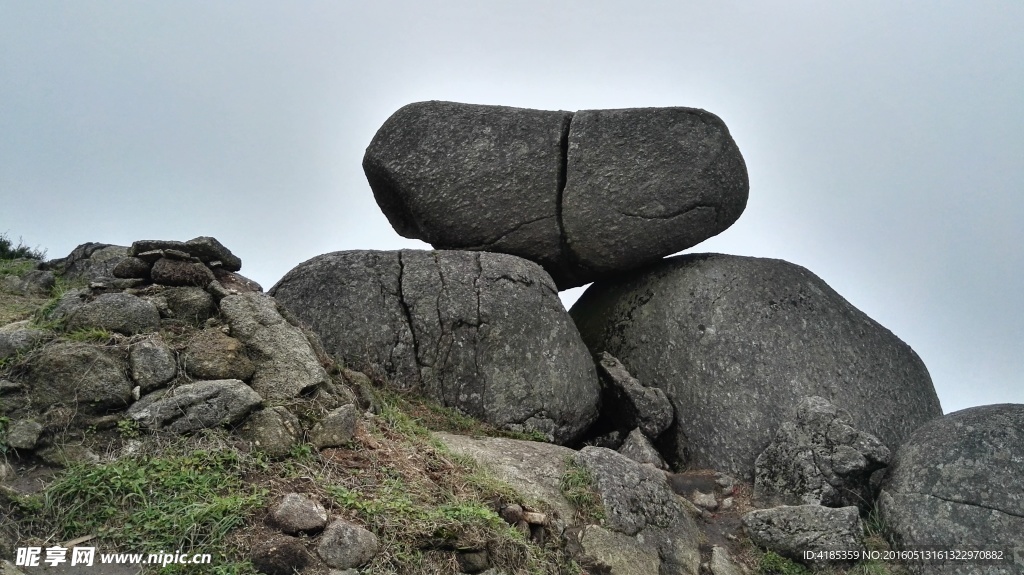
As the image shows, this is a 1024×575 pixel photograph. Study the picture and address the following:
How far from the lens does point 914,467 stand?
9.23 metres

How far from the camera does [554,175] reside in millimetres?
11789

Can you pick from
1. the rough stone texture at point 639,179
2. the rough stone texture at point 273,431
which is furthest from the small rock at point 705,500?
the rough stone texture at point 273,431

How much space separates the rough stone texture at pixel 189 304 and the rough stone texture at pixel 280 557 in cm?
291

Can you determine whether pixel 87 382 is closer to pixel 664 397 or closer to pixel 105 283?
pixel 105 283

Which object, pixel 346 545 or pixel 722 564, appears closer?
pixel 346 545

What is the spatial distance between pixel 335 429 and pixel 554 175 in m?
5.78

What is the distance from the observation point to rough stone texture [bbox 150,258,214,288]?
26.8ft

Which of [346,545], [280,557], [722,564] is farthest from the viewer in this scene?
[722,564]

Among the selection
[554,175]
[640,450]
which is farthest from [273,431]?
[554,175]

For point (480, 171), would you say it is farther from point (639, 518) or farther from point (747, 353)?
point (639, 518)

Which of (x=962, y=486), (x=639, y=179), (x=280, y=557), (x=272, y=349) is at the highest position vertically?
(x=639, y=179)

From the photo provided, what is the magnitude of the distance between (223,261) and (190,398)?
2539mm

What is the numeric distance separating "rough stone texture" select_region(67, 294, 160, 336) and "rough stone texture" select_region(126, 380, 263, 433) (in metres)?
0.90

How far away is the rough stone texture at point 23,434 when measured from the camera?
20.3 feet
